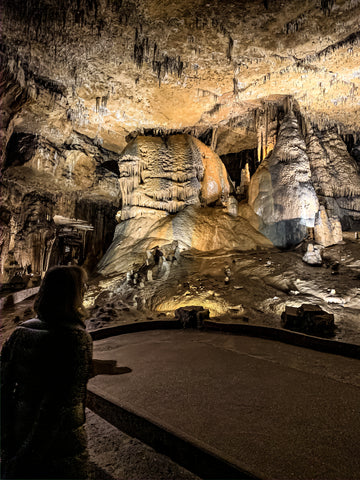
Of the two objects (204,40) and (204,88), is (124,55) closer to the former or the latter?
(204,40)

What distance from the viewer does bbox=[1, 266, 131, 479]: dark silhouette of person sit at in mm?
1658

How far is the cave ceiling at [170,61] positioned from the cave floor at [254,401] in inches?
426

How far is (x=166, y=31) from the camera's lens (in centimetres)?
1046

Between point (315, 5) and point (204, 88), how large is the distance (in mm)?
6068

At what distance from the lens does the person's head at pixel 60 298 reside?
73.3 inches

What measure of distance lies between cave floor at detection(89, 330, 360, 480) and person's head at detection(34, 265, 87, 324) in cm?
128

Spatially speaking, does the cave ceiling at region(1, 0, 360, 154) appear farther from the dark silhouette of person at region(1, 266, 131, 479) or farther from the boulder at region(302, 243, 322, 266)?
the dark silhouette of person at region(1, 266, 131, 479)

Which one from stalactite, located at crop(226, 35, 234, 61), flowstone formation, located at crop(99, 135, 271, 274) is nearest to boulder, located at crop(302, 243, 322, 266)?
flowstone formation, located at crop(99, 135, 271, 274)

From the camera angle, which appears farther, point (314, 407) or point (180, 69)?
point (180, 69)

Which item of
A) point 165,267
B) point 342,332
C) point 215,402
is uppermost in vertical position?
point 165,267

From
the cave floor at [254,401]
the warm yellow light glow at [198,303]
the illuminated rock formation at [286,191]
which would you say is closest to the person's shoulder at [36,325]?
the cave floor at [254,401]

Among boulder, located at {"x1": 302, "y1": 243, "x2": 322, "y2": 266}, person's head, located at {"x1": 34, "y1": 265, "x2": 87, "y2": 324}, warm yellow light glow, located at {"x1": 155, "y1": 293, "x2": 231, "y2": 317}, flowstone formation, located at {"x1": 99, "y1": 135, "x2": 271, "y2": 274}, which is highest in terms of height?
flowstone formation, located at {"x1": 99, "y1": 135, "x2": 271, "y2": 274}

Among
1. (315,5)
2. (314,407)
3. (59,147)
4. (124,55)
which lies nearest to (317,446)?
(314,407)

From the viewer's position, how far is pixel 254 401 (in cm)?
290
